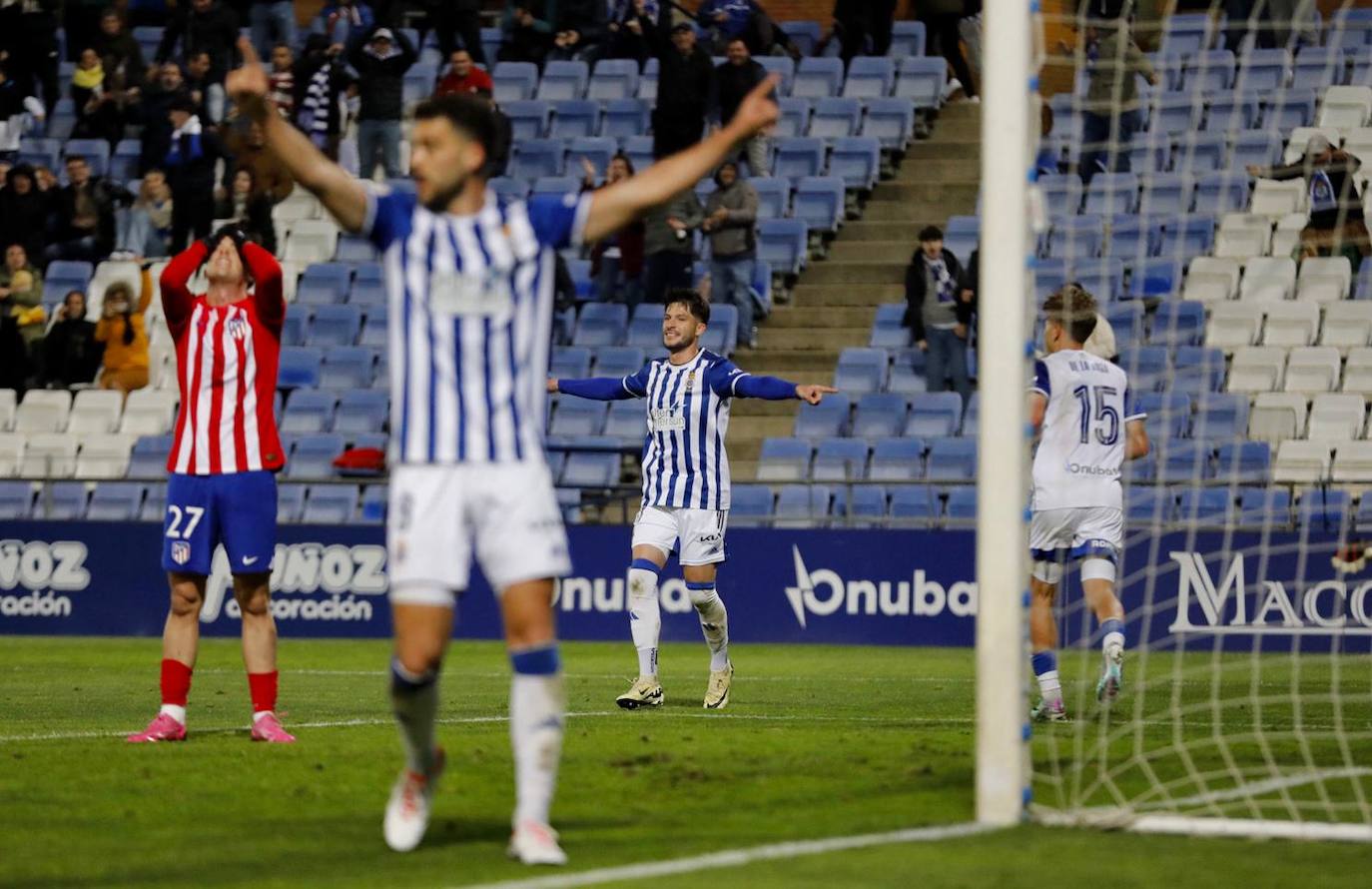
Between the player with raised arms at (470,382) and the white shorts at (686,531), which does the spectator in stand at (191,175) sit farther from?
the player with raised arms at (470,382)

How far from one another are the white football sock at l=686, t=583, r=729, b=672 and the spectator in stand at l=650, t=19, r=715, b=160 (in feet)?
35.6

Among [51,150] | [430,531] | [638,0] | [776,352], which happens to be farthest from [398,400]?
[51,150]

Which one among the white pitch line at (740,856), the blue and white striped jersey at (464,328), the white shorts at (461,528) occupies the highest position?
the blue and white striped jersey at (464,328)

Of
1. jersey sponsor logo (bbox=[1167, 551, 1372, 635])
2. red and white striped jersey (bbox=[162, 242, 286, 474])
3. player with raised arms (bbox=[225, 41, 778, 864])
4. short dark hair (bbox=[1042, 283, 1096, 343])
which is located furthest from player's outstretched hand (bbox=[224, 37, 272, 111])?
jersey sponsor logo (bbox=[1167, 551, 1372, 635])

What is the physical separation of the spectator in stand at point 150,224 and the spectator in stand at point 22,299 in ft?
4.56

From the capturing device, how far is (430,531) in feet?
20.8

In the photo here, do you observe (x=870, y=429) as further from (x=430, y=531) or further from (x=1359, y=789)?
(x=430, y=531)

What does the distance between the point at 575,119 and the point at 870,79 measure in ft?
12.4

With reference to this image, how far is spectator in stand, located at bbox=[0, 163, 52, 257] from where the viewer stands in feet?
81.4

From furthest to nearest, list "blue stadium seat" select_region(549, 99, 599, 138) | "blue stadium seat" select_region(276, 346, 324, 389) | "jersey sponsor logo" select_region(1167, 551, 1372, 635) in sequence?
"blue stadium seat" select_region(549, 99, 599, 138) < "blue stadium seat" select_region(276, 346, 324, 389) < "jersey sponsor logo" select_region(1167, 551, 1372, 635)

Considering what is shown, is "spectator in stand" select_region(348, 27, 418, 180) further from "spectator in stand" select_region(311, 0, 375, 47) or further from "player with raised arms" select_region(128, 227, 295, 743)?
"player with raised arms" select_region(128, 227, 295, 743)

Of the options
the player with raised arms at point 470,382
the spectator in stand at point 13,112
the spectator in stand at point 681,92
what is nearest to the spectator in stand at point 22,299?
the spectator in stand at point 13,112

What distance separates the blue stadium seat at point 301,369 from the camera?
77.9 ft

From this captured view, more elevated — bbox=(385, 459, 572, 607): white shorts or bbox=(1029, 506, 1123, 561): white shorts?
bbox=(385, 459, 572, 607): white shorts
